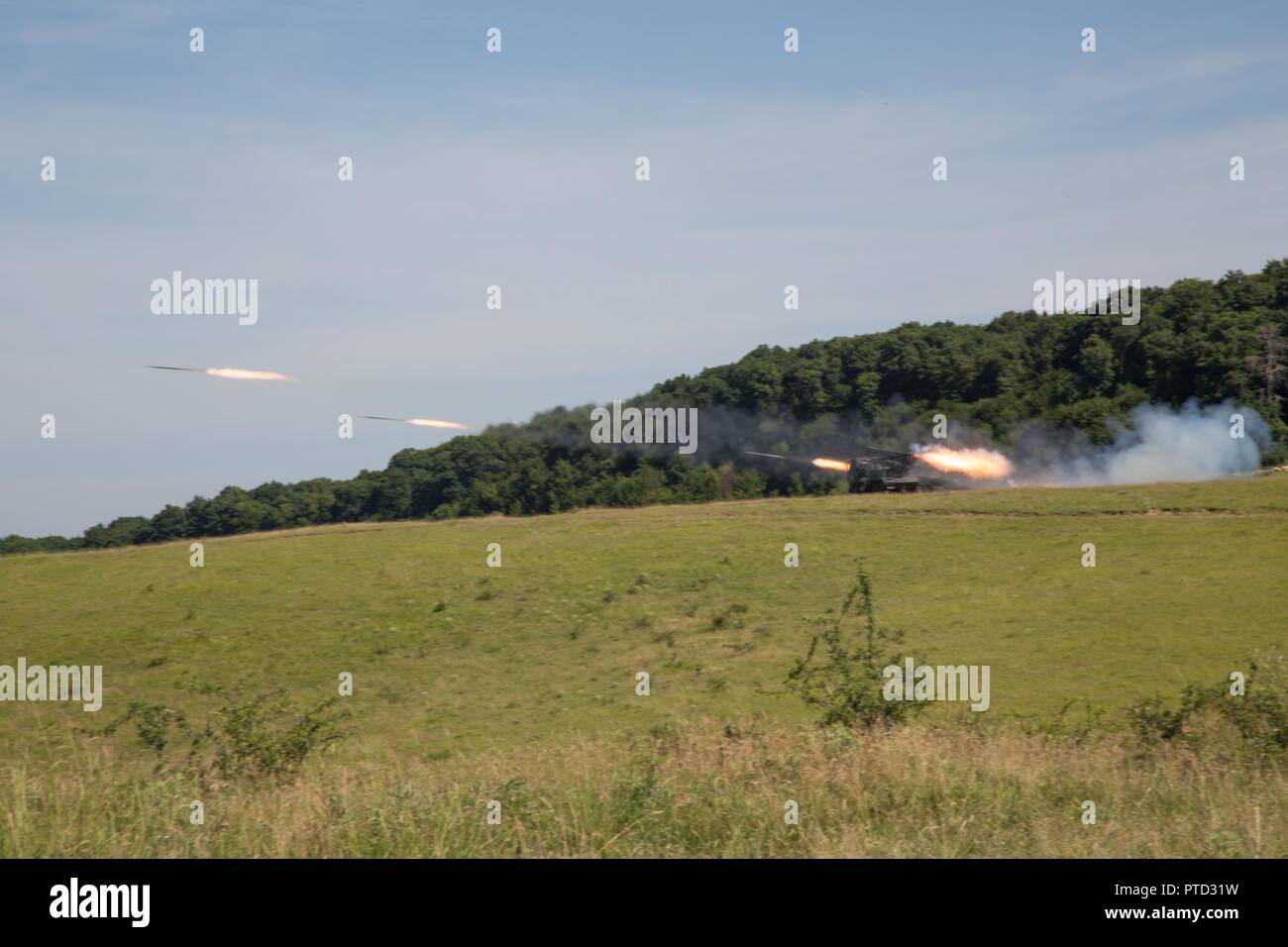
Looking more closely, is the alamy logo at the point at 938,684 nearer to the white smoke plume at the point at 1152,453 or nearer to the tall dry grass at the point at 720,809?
the tall dry grass at the point at 720,809

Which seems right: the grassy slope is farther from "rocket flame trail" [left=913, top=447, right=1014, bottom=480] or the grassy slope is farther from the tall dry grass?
the tall dry grass

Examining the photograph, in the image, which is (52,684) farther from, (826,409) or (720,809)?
(826,409)

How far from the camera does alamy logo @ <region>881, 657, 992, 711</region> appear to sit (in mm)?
16250

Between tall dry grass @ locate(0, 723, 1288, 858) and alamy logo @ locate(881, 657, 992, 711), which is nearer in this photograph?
tall dry grass @ locate(0, 723, 1288, 858)

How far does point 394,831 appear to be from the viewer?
8.94 meters

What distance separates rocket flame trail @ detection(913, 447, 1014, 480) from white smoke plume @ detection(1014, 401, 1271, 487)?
890 mm

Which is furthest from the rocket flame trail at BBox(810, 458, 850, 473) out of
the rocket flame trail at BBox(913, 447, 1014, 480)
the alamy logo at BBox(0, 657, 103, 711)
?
the alamy logo at BBox(0, 657, 103, 711)

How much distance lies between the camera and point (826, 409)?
205 ft

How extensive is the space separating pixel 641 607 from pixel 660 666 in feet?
12.1

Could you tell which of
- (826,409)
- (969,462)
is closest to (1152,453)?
(969,462)

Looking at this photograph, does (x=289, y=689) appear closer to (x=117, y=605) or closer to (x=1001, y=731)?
(x=117, y=605)

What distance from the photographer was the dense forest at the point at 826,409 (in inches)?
1822

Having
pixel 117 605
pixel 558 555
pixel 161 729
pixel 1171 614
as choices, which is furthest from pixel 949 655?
pixel 117 605
